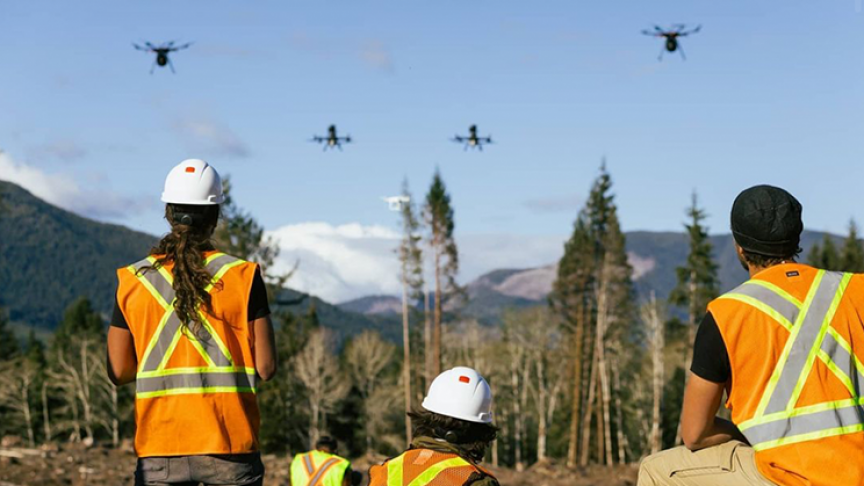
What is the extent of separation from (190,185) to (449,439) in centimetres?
170

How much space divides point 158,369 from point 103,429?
68124 mm

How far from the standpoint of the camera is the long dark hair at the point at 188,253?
190 inches

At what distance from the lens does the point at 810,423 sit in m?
4.33

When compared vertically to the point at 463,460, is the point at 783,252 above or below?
above

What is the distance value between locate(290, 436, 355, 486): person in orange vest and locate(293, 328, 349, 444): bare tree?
54016 millimetres

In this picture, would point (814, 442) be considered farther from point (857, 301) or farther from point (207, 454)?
point (207, 454)

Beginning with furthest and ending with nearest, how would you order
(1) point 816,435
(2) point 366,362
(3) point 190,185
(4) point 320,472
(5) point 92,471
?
(2) point 366,362
(5) point 92,471
(4) point 320,472
(3) point 190,185
(1) point 816,435

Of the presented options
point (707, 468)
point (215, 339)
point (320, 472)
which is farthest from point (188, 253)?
point (320, 472)

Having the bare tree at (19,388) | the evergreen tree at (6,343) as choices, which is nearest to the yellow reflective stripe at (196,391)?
the bare tree at (19,388)

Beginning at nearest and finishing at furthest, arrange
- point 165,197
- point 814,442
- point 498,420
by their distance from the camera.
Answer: point 814,442 → point 165,197 → point 498,420

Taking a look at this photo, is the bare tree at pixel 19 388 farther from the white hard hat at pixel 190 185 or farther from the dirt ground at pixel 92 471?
the white hard hat at pixel 190 185

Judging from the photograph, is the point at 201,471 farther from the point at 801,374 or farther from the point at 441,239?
the point at 441,239

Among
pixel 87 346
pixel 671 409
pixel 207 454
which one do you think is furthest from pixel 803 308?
pixel 87 346

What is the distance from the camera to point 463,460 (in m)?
4.41
